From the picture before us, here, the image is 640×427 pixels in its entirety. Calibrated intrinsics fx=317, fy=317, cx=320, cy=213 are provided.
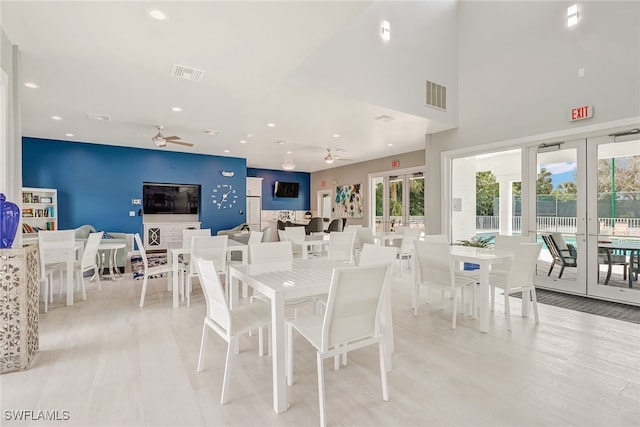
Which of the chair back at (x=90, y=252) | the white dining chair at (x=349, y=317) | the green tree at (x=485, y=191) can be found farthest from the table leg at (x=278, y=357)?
the green tree at (x=485, y=191)

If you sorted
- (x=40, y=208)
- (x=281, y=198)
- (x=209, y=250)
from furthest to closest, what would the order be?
1. (x=281, y=198)
2. (x=40, y=208)
3. (x=209, y=250)

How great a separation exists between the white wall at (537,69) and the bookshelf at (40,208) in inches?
328

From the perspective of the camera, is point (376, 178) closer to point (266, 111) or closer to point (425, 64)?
point (425, 64)

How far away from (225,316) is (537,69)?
5.71 m

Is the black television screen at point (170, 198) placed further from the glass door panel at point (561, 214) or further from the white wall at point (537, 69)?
the glass door panel at point (561, 214)

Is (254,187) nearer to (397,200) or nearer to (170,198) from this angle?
(170,198)

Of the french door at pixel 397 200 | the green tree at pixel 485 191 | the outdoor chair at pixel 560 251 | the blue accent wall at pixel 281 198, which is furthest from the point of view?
the blue accent wall at pixel 281 198

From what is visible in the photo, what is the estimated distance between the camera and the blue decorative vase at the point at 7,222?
7.86ft

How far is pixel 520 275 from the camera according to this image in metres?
3.37

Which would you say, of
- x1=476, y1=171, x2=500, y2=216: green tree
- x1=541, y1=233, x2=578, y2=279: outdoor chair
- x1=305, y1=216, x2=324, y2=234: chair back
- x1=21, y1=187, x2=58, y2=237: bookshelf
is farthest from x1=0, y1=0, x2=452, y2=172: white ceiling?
x1=305, y1=216, x2=324, y2=234: chair back

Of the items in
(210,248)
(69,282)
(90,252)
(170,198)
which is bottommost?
(69,282)

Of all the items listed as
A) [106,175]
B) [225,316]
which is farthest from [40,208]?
[225,316]

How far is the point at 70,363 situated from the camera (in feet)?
8.16

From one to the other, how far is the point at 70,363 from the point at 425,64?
240 inches
